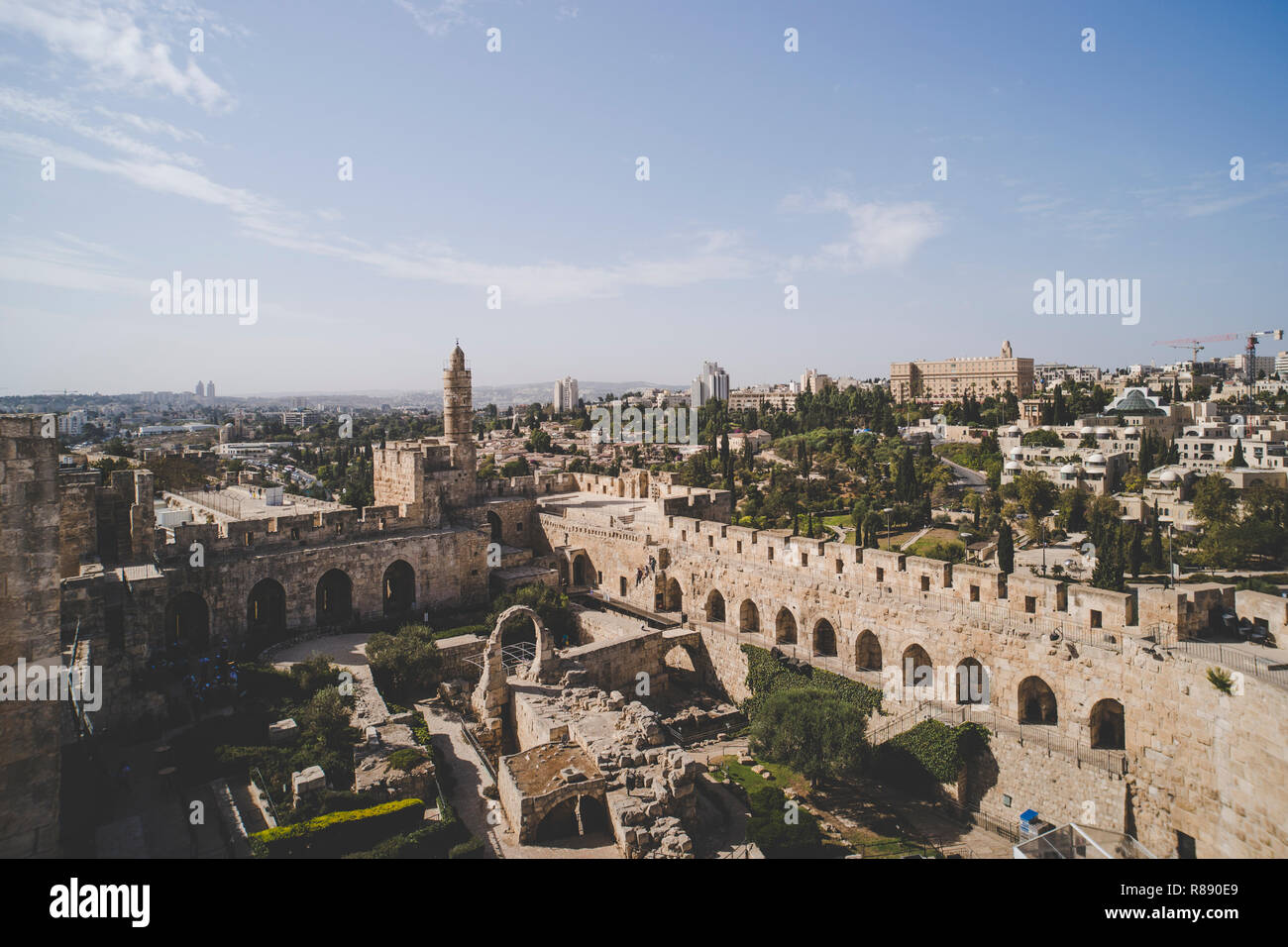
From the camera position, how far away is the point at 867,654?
16.3m

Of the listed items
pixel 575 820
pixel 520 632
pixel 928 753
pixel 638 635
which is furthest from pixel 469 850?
pixel 520 632

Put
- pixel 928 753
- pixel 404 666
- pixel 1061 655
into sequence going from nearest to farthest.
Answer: pixel 1061 655
pixel 928 753
pixel 404 666

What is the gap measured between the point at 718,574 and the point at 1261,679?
38.3 feet

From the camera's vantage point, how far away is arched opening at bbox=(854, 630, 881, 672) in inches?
635

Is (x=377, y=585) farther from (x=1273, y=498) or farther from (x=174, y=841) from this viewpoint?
(x=1273, y=498)

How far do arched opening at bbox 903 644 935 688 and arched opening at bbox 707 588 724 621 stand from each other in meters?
5.79

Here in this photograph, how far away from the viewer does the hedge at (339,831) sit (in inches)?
395

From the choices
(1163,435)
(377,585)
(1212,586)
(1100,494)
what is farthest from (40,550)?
(1163,435)

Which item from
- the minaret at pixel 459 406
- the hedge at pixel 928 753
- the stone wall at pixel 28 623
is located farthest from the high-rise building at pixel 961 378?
the stone wall at pixel 28 623

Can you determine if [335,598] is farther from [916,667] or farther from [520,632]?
[916,667]

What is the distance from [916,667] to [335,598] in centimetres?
1577
